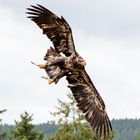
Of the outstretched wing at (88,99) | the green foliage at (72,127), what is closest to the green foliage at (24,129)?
the green foliage at (72,127)

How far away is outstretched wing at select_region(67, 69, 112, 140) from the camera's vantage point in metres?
18.4

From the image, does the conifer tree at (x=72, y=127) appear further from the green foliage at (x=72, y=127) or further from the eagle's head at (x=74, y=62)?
the eagle's head at (x=74, y=62)

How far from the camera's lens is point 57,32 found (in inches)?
730

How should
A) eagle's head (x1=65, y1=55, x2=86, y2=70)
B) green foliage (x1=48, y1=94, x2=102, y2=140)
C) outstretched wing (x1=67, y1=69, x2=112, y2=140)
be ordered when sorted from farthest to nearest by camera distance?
green foliage (x1=48, y1=94, x2=102, y2=140)
outstretched wing (x1=67, y1=69, x2=112, y2=140)
eagle's head (x1=65, y1=55, x2=86, y2=70)

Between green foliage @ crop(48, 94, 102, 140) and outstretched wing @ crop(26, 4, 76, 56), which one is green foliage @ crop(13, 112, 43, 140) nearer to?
green foliage @ crop(48, 94, 102, 140)

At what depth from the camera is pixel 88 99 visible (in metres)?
19.1

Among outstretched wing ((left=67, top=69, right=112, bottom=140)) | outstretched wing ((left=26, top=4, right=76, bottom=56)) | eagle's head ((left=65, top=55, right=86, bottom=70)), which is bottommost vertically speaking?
outstretched wing ((left=67, top=69, right=112, bottom=140))

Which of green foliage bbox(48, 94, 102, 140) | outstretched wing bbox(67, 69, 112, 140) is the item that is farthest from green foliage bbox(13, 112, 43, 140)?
outstretched wing bbox(67, 69, 112, 140)

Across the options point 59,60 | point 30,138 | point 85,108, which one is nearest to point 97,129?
point 85,108

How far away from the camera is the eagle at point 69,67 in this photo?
17312 millimetres

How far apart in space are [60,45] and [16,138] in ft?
128

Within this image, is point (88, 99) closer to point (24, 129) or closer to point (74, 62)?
point (74, 62)

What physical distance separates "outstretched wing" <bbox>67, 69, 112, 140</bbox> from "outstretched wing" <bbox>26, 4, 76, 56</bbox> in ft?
Answer: 2.78

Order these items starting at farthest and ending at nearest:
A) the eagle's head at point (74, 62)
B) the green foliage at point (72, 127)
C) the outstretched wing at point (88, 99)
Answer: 1. the green foliage at point (72, 127)
2. the outstretched wing at point (88, 99)
3. the eagle's head at point (74, 62)
